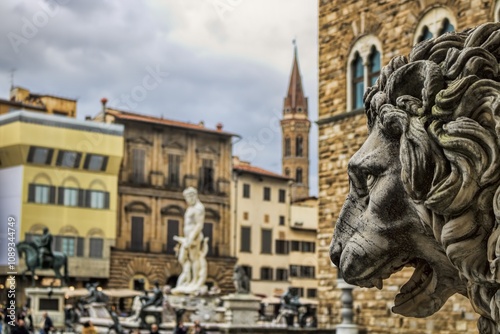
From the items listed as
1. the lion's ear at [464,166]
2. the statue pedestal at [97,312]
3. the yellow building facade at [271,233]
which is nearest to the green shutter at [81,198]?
the yellow building facade at [271,233]

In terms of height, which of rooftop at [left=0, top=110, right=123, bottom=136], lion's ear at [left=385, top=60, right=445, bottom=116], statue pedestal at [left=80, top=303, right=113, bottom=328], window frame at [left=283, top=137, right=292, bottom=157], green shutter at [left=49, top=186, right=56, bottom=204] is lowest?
statue pedestal at [left=80, top=303, right=113, bottom=328]

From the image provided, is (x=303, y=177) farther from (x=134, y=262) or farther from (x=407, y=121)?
(x=407, y=121)

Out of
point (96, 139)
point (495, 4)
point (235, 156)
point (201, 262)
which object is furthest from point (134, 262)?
point (495, 4)

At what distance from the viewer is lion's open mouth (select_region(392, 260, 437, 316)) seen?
1.74 metres

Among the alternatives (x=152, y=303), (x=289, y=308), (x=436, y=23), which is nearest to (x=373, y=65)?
(x=436, y=23)

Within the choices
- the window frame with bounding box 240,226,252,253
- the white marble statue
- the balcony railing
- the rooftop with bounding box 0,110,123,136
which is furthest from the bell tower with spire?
the white marble statue

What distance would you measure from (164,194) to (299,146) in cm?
4321

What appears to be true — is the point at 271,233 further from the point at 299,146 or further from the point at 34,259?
the point at 299,146

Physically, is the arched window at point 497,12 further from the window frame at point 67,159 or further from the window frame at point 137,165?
the window frame at point 137,165

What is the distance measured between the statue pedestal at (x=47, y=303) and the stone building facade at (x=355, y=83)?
24.4 feet

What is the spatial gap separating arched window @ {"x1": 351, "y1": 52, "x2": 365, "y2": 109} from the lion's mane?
Answer: 696 inches

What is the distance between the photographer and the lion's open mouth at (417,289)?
5.71ft

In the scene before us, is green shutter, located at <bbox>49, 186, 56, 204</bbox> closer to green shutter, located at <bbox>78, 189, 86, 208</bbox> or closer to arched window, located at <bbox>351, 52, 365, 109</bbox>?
green shutter, located at <bbox>78, 189, 86, 208</bbox>

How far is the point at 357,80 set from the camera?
19.4 m
